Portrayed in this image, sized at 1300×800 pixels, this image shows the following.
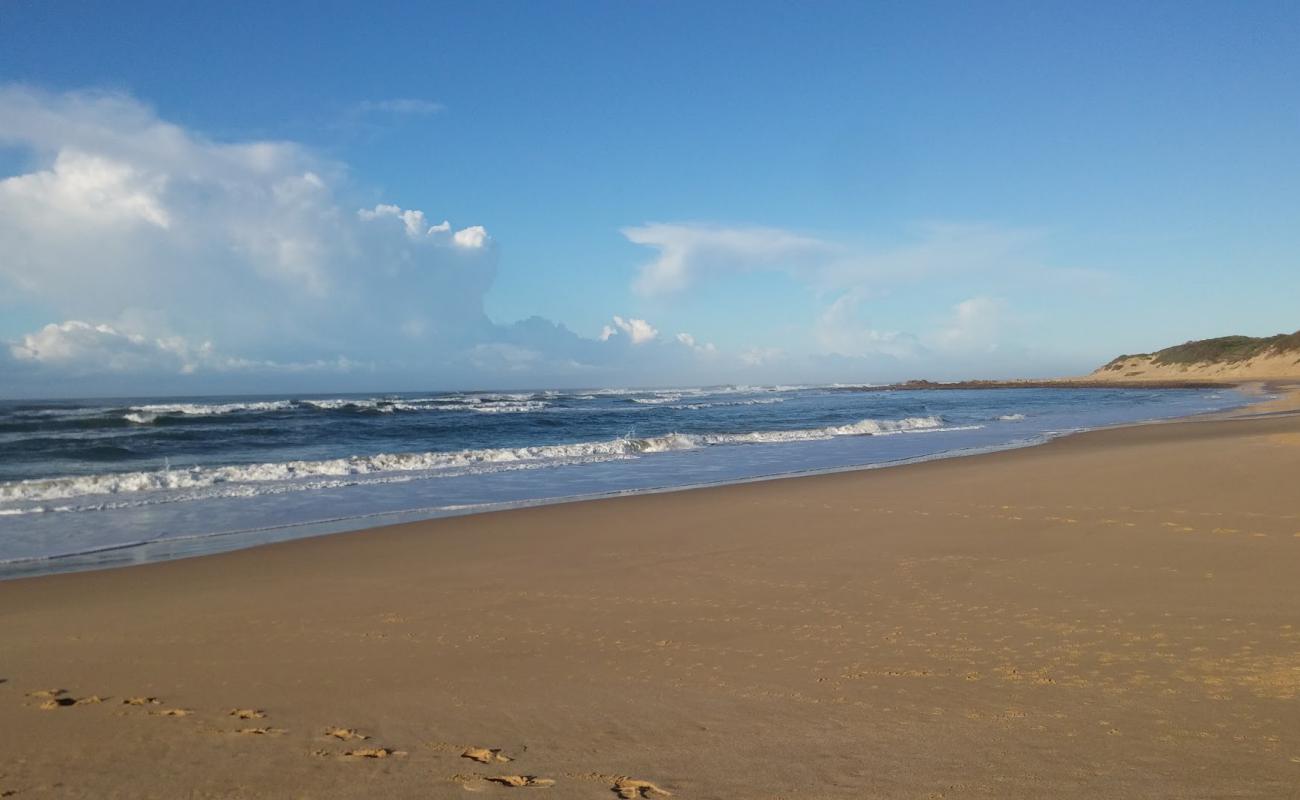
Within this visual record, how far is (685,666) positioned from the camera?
16.6 ft

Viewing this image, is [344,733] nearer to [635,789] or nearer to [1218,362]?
[635,789]

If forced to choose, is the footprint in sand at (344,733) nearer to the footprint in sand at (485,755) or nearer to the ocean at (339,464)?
the footprint in sand at (485,755)

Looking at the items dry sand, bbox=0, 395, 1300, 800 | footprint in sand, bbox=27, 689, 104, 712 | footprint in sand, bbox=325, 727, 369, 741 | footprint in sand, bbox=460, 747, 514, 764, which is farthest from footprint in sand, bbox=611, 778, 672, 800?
footprint in sand, bbox=27, 689, 104, 712

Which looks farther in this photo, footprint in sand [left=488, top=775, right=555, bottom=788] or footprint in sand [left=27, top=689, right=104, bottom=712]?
footprint in sand [left=27, top=689, right=104, bottom=712]

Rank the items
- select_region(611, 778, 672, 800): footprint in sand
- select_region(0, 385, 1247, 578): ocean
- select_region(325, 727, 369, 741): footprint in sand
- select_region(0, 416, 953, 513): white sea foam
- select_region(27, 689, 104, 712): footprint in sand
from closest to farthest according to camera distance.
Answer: select_region(611, 778, 672, 800): footprint in sand < select_region(325, 727, 369, 741): footprint in sand < select_region(27, 689, 104, 712): footprint in sand < select_region(0, 385, 1247, 578): ocean < select_region(0, 416, 953, 513): white sea foam

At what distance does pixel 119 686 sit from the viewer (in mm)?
4902

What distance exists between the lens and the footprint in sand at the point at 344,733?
4.08 metres

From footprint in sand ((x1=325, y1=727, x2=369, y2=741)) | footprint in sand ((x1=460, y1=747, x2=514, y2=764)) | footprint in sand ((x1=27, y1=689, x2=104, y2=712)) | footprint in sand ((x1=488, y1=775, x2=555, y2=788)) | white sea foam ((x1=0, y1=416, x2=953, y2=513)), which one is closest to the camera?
footprint in sand ((x1=488, y1=775, x2=555, y2=788))

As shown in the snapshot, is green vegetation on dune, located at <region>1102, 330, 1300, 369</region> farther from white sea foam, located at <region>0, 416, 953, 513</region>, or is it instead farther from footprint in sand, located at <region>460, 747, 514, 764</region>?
footprint in sand, located at <region>460, 747, 514, 764</region>

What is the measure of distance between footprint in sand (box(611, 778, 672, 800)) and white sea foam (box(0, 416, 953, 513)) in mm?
13772

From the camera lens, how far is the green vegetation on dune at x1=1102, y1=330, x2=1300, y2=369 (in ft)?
272

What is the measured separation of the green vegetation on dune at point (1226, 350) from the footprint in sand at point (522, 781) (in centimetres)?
9997

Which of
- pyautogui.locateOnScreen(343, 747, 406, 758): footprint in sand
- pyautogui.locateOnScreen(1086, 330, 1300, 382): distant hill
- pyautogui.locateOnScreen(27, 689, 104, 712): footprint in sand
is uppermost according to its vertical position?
pyautogui.locateOnScreen(1086, 330, 1300, 382): distant hill

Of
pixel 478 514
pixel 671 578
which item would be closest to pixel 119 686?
pixel 671 578
